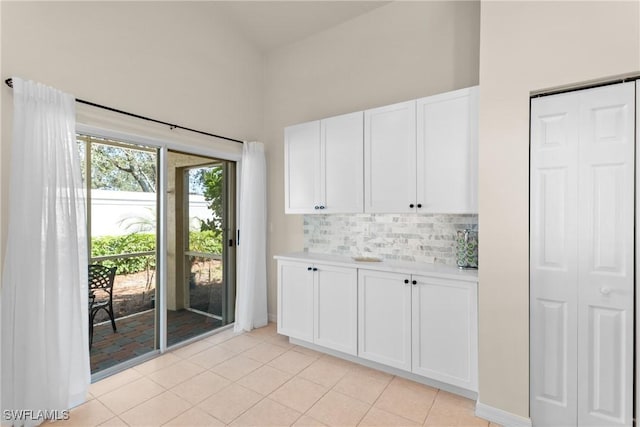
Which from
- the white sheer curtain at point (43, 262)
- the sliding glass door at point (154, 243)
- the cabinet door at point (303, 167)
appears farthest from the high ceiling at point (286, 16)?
the white sheer curtain at point (43, 262)

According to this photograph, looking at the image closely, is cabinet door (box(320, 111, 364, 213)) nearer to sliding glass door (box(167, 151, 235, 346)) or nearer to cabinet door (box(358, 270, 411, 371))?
cabinet door (box(358, 270, 411, 371))

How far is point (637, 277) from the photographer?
5.50ft

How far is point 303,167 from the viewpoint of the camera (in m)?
3.14

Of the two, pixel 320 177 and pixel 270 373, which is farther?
pixel 320 177

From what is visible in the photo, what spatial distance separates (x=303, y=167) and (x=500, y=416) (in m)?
2.50

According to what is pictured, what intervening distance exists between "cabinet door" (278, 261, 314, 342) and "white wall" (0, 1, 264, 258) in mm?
1631

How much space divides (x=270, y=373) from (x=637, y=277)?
2.54m

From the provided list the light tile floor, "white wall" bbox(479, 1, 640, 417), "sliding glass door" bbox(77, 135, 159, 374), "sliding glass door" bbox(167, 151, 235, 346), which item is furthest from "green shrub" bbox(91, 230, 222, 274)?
"white wall" bbox(479, 1, 640, 417)

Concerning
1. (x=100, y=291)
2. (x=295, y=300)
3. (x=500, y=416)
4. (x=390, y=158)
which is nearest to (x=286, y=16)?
(x=390, y=158)

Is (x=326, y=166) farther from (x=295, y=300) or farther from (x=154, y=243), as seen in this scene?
(x=154, y=243)

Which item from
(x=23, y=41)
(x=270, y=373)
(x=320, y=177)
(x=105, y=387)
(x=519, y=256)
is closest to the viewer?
(x=519, y=256)

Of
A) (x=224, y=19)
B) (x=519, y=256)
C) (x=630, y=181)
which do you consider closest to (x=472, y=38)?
(x=630, y=181)

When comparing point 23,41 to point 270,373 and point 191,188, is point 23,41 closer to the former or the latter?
point 191,188

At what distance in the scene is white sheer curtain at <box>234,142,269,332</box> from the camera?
3531mm
